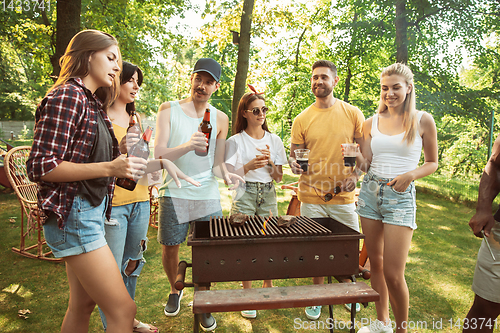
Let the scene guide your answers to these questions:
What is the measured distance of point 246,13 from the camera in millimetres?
8539

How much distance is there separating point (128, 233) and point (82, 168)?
116cm

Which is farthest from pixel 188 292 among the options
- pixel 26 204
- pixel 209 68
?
pixel 26 204

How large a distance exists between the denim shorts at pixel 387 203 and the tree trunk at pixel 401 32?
8.76 m

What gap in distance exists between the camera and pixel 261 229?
2275mm

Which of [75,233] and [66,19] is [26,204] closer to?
[66,19]

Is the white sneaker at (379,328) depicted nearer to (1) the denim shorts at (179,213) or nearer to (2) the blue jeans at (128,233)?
(1) the denim shorts at (179,213)

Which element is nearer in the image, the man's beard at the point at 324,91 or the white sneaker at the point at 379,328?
the white sneaker at the point at 379,328

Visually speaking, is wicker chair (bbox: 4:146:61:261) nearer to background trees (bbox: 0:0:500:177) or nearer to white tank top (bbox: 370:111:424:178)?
background trees (bbox: 0:0:500:177)

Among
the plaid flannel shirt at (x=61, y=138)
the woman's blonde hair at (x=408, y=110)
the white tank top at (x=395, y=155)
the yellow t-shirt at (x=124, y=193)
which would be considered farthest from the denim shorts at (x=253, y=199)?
the plaid flannel shirt at (x=61, y=138)

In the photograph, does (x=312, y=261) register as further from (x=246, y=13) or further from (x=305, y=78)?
(x=305, y=78)

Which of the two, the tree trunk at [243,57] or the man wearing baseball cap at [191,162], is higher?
the tree trunk at [243,57]

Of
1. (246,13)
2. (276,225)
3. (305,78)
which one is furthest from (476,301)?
(305,78)

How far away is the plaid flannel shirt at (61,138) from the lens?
4.94 ft

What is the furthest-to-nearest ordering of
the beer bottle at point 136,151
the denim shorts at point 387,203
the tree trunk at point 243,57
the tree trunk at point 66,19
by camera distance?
the tree trunk at point 243,57, the tree trunk at point 66,19, the denim shorts at point 387,203, the beer bottle at point 136,151
